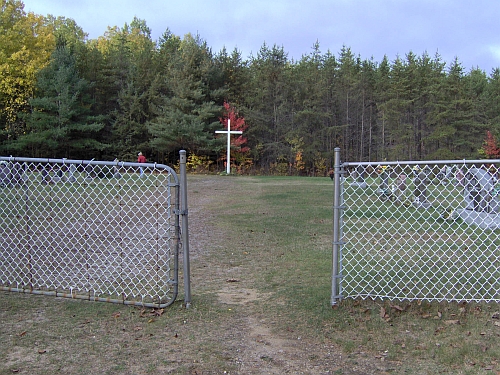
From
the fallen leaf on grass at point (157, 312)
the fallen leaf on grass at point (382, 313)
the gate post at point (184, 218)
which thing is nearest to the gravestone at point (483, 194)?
the fallen leaf on grass at point (382, 313)

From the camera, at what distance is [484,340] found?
10.1 feet

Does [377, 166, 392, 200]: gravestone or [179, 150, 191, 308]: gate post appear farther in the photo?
[377, 166, 392, 200]: gravestone

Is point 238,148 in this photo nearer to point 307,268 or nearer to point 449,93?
point 449,93

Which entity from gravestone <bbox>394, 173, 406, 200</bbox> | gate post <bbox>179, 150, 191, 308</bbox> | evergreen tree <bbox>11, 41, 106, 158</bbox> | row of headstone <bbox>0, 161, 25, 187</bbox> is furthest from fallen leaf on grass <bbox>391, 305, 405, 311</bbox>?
evergreen tree <bbox>11, 41, 106, 158</bbox>

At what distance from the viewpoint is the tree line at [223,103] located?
3181 cm

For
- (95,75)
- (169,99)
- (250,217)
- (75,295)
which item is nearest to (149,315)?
(75,295)

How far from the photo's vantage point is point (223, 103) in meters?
35.1

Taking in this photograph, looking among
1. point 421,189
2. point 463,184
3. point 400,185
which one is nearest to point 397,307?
point 463,184

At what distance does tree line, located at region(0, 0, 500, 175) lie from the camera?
104 feet

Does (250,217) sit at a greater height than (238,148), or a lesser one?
lesser

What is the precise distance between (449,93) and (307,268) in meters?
35.6

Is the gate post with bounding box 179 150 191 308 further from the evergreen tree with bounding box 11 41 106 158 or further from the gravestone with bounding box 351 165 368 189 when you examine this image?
the evergreen tree with bounding box 11 41 106 158

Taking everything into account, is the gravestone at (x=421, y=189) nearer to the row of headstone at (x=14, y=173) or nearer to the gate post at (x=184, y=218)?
the gate post at (x=184, y=218)

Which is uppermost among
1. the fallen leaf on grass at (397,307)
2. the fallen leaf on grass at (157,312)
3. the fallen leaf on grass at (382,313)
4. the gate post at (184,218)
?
the gate post at (184,218)
